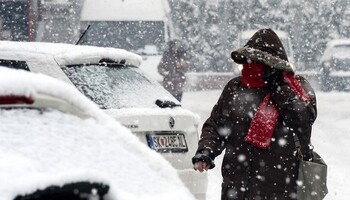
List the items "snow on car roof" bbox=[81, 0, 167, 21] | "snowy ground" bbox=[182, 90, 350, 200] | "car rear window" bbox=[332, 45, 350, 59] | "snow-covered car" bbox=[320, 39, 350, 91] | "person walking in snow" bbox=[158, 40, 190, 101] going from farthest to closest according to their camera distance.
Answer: "car rear window" bbox=[332, 45, 350, 59]
"snow-covered car" bbox=[320, 39, 350, 91]
"snow on car roof" bbox=[81, 0, 167, 21]
"person walking in snow" bbox=[158, 40, 190, 101]
"snowy ground" bbox=[182, 90, 350, 200]

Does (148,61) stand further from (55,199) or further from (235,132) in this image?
(55,199)

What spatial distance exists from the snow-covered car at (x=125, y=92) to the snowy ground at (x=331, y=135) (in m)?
2.66

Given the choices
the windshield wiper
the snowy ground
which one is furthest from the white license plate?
the snowy ground

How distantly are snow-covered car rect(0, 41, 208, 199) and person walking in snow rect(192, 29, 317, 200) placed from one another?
0.91m

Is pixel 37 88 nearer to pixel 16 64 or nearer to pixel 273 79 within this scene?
pixel 273 79

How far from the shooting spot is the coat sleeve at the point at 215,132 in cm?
502

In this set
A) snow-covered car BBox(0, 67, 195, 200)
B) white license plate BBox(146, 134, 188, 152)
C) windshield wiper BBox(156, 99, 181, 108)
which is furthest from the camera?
windshield wiper BBox(156, 99, 181, 108)

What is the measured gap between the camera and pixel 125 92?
5914 mm

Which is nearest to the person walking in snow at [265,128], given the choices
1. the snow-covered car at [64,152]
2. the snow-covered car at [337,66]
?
the snow-covered car at [64,152]

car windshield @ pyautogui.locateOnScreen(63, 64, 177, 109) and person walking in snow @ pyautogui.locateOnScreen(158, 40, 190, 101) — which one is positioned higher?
car windshield @ pyautogui.locateOnScreen(63, 64, 177, 109)

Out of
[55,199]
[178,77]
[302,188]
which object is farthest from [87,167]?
[178,77]

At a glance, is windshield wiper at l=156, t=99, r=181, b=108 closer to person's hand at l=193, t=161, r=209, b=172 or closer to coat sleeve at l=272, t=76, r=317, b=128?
person's hand at l=193, t=161, r=209, b=172

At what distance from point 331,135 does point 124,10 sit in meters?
6.14

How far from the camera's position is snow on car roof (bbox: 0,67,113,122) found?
2266 mm
